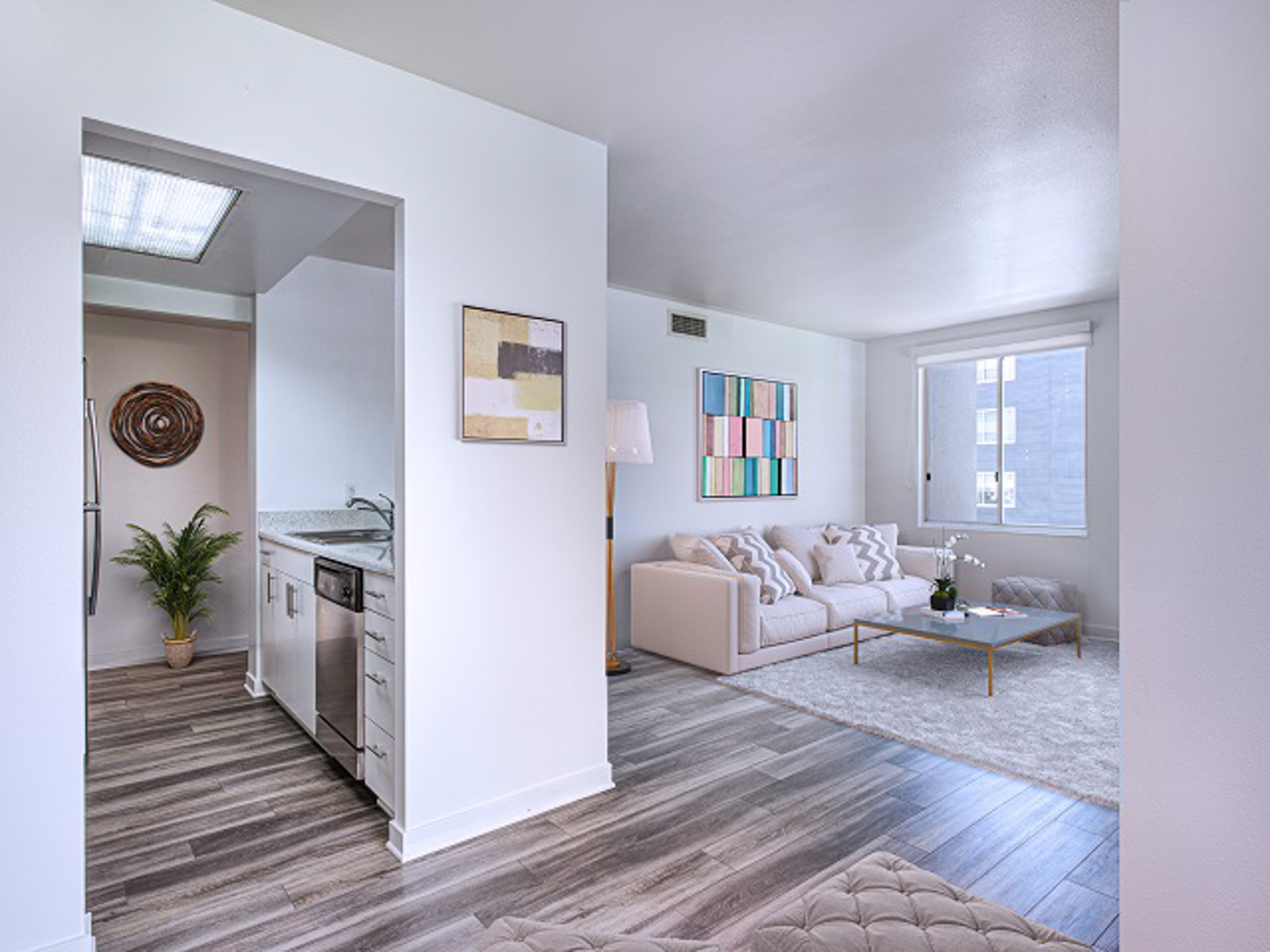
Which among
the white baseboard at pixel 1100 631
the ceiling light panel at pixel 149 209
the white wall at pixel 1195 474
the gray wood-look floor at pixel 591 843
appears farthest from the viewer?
the white baseboard at pixel 1100 631

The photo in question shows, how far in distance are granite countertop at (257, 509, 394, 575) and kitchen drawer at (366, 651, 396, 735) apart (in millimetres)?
343

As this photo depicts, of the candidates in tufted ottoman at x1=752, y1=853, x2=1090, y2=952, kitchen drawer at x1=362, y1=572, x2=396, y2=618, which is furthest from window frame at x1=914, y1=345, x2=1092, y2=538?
kitchen drawer at x1=362, y1=572, x2=396, y2=618

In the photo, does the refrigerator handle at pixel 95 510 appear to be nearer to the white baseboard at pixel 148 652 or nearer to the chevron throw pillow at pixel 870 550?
the white baseboard at pixel 148 652

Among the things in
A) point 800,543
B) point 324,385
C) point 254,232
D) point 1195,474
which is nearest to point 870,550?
point 800,543

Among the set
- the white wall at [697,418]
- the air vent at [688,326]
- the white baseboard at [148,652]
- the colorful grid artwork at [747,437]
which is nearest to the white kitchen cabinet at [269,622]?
the white baseboard at [148,652]

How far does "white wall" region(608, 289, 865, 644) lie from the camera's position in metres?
5.24

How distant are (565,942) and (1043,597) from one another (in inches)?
208

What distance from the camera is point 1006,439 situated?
6199 millimetres

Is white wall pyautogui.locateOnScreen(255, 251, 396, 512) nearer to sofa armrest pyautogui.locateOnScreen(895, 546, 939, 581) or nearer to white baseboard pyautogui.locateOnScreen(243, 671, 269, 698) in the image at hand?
white baseboard pyautogui.locateOnScreen(243, 671, 269, 698)

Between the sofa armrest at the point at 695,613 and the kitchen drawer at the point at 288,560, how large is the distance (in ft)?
7.65

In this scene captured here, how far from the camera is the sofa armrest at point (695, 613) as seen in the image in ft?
14.5

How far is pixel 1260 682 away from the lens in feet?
3.99

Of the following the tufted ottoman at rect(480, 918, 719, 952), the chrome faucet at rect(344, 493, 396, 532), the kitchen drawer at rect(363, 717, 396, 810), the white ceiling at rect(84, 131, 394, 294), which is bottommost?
the kitchen drawer at rect(363, 717, 396, 810)

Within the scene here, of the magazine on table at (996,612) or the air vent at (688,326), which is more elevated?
the air vent at (688,326)
